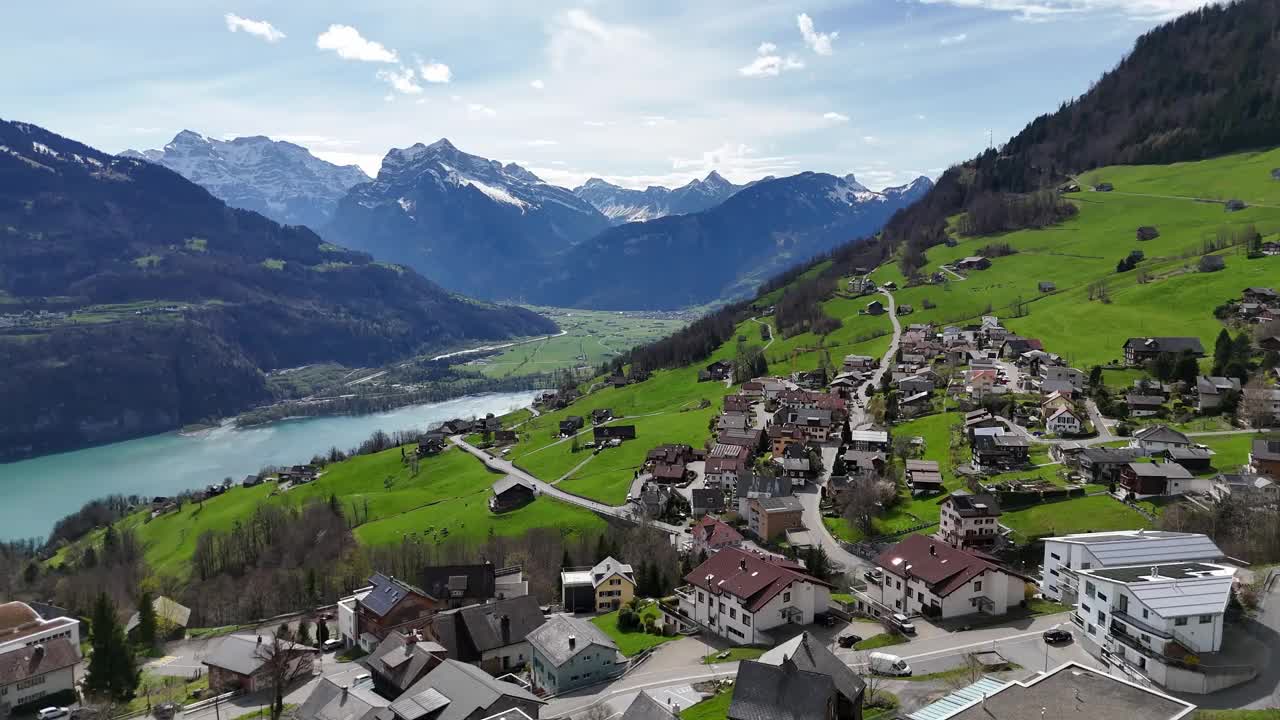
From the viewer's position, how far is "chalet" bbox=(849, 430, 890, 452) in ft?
280

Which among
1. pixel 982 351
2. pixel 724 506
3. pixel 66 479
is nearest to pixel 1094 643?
pixel 724 506

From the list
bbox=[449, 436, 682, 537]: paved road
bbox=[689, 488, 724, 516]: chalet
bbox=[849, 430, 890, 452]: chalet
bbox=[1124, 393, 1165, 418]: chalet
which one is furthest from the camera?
bbox=[849, 430, 890, 452]: chalet

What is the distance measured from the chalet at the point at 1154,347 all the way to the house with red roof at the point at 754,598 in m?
65.2

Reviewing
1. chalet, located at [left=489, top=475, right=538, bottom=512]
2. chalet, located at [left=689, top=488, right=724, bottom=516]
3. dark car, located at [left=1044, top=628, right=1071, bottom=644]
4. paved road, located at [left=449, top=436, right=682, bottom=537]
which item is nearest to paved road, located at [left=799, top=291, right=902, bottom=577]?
chalet, located at [left=689, top=488, right=724, bottom=516]

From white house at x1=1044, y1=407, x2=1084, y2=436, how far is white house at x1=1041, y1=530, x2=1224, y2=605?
32043mm

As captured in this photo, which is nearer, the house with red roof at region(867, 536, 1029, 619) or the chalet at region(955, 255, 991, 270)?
the house with red roof at region(867, 536, 1029, 619)

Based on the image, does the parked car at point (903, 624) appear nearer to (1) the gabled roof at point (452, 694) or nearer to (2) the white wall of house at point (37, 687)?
(1) the gabled roof at point (452, 694)

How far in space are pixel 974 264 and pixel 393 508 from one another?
123903 mm

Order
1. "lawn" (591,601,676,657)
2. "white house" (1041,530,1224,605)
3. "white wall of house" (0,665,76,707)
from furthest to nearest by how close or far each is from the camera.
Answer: "white wall of house" (0,665,76,707), "lawn" (591,601,676,657), "white house" (1041,530,1224,605)

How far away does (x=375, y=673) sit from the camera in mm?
47281

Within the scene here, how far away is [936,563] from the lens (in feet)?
159

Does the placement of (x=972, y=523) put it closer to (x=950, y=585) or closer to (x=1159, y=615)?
(x=950, y=585)

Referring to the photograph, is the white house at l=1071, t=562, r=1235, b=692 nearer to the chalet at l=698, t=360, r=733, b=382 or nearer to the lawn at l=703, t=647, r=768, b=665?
the lawn at l=703, t=647, r=768, b=665

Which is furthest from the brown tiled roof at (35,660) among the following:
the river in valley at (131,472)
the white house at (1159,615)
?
the river in valley at (131,472)
